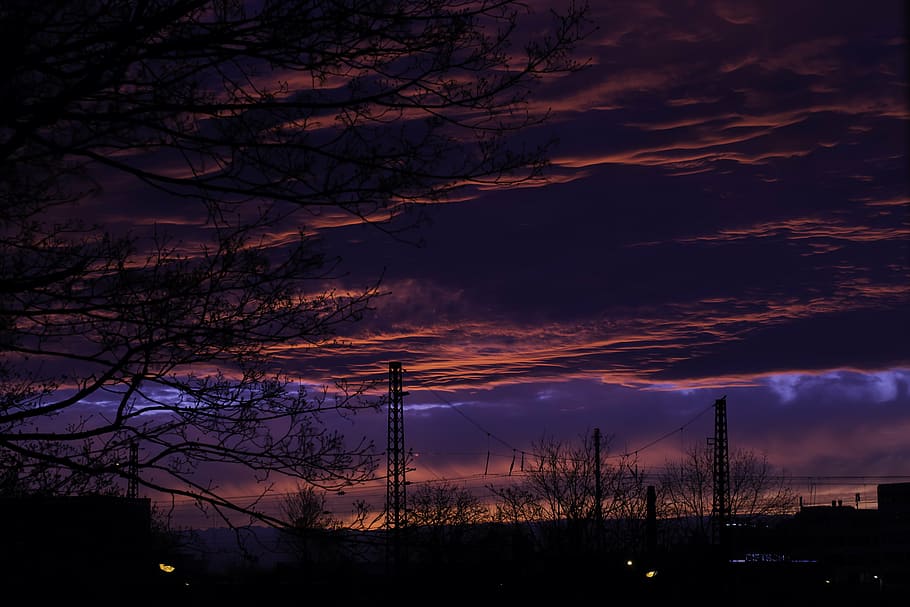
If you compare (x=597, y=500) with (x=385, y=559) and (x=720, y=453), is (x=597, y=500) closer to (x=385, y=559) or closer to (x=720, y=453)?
(x=720, y=453)

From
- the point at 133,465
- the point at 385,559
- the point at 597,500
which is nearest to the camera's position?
the point at 133,465

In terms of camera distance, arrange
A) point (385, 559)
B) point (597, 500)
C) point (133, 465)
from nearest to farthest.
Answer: point (133, 465)
point (385, 559)
point (597, 500)

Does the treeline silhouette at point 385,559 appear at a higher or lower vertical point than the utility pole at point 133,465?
lower

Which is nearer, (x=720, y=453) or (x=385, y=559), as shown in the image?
(x=385, y=559)

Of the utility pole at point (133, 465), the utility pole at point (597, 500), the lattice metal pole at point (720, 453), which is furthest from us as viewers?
the lattice metal pole at point (720, 453)

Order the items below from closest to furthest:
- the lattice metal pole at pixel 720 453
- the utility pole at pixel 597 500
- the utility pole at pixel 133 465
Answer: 1. the utility pole at pixel 133 465
2. the utility pole at pixel 597 500
3. the lattice metal pole at pixel 720 453

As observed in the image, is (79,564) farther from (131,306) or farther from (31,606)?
(131,306)

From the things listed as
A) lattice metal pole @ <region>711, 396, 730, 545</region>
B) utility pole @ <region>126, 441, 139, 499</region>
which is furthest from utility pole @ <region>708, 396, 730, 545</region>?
utility pole @ <region>126, 441, 139, 499</region>

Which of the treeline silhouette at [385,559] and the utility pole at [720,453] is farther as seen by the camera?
the utility pole at [720,453]

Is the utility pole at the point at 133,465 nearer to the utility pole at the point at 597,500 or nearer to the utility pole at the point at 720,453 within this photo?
the utility pole at the point at 597,500

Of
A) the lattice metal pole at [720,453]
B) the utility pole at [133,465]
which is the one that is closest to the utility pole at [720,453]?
the lattice metal pole at [720,453]

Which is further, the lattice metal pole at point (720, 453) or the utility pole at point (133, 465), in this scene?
the lattice metal pole at point (720, 453)

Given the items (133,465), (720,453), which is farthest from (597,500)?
(133,465)

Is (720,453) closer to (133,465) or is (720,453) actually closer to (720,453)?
(720,453)
